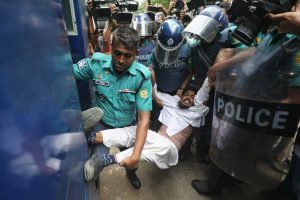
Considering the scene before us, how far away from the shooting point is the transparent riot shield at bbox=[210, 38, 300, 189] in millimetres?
1282

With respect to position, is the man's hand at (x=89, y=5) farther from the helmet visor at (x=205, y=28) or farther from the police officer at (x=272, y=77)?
the police officer at (x=272, y=77)

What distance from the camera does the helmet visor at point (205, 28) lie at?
289 centimetres

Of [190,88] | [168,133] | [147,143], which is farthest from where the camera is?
[190,88]

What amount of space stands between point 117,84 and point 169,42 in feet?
3.88

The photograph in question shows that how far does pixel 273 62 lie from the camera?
50.9 inches

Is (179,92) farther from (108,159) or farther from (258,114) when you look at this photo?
(258,114)

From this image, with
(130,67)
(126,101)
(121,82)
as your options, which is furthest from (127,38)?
(126,101)

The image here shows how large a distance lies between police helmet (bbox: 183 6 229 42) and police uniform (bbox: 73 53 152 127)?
917mm

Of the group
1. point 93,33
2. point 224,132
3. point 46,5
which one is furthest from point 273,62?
point 93,33

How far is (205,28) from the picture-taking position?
291 centimetres

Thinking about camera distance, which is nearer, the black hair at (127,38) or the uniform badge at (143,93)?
the black hair at (127,38)

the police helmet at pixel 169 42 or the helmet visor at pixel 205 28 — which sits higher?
the helmet visor at pixel 205 28

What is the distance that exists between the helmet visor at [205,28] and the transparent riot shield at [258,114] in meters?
1.40

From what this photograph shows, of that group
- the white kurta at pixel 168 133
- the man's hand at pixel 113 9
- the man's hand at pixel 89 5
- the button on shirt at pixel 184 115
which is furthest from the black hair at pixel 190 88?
the man's hand at pixel 89 5
